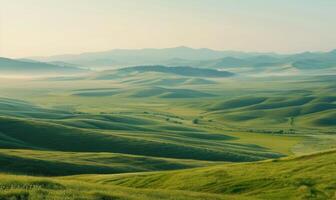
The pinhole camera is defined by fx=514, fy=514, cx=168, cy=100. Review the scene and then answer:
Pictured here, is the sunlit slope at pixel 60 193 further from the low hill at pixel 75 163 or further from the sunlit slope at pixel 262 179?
the low hill at pixel 75 163

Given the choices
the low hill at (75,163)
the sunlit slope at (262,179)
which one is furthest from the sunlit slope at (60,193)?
the low hill at (75,163)

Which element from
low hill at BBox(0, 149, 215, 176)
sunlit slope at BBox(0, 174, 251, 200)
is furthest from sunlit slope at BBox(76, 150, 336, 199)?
low hill at BBox(0, 149, 215, 176)

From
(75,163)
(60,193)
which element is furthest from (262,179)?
(75,163)

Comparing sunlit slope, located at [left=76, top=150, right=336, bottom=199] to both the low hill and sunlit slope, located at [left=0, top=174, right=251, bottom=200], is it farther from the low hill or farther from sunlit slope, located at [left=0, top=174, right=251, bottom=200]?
the low hill

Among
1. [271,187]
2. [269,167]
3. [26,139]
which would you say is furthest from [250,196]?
[26,139]

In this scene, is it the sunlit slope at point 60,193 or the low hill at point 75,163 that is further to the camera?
the low hill at point 75,163

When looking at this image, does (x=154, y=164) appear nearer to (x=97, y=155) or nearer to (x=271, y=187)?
(x=97, y=155)

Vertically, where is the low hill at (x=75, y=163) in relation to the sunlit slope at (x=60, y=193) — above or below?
below

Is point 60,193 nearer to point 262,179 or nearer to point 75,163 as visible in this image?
point 262,179

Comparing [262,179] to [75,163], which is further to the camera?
[75,163]

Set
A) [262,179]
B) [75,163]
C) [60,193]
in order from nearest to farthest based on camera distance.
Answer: [60,193], [262,179], [75,163]
